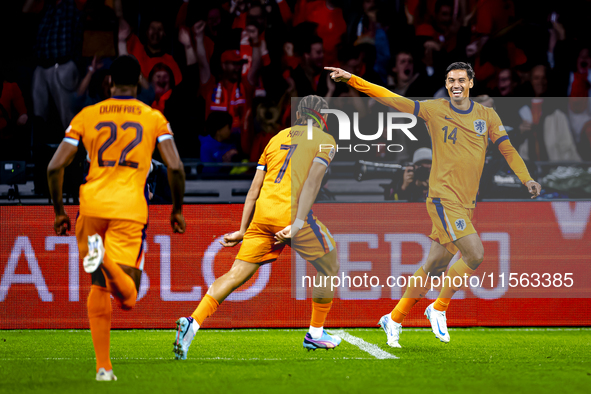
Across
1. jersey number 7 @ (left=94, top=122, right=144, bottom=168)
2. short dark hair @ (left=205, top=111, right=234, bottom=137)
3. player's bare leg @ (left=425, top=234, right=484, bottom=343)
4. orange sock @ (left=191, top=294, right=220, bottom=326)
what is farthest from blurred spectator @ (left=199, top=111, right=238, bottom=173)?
jersey number 7 @ (left=94, top=122, right=144, bottom=168)

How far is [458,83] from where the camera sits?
654cm

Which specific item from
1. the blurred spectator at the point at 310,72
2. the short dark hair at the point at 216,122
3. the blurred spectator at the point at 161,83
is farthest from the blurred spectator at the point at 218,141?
the blurred spectator at the point at 310,72

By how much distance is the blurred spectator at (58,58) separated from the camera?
30.3 ft

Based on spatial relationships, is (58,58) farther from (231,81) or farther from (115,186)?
(115,186)

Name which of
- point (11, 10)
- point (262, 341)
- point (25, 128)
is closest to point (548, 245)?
point (262, 341)

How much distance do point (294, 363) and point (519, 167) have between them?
9.25 ft

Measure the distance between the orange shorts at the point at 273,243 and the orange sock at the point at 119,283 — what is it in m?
1.34

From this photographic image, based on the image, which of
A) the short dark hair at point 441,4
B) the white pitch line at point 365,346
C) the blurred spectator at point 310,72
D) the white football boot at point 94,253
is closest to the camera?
the white football boot at point 94,253

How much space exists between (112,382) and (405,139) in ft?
18.3

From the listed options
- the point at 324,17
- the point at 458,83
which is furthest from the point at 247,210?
the point at 324,17

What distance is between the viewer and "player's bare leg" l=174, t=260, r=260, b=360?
522 centimetres

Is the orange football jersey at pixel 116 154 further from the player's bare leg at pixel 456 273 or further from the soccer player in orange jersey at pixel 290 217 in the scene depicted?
the player's bare leg at pixel 456 273

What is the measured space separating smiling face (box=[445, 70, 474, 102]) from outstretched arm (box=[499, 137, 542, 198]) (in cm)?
59

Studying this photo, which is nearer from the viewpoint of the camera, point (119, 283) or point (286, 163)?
point (119, 283)
